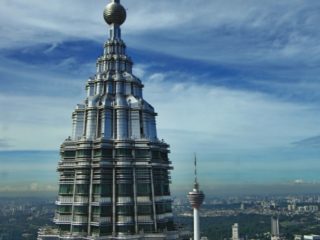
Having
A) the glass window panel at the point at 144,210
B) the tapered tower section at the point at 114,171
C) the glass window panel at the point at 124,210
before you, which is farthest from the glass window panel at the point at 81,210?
the glass window panel at the point at 144,210

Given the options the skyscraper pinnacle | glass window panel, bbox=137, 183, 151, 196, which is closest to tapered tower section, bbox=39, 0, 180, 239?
glass window panel, bbox=137, 183, 151, 196

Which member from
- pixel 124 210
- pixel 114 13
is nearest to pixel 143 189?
pixel 124 210

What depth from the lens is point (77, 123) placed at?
41281mm

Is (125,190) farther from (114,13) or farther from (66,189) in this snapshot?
(114,13)

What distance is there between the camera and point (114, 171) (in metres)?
38.5

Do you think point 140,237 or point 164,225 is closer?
point 140,237

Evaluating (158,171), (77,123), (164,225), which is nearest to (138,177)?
(158,171)

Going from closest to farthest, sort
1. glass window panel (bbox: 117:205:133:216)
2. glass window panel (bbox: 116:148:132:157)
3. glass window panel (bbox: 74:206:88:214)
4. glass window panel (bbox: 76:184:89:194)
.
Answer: glass window panel (bbox: 117:205:133:216), glass window panel (bbox: 74:206:88:214), glass window panel (bbox: 76:184:89:194), glass window panel (bbox: 116:148:132:157)

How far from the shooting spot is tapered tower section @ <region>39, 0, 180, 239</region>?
3738cm

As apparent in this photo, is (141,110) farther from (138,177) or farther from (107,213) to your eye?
(107,213)

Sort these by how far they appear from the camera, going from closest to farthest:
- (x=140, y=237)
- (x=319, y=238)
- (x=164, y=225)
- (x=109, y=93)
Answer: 1. (x=140, y=237)
2. (x=164, y=225)
3. (x=109, y=93)
4. (x=319, y=238)

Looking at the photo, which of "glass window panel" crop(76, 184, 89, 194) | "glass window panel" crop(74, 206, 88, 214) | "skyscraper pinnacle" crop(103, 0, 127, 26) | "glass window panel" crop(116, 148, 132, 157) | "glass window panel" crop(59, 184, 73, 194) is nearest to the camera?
"glass window panel" crop(74, 206, 88, 214)

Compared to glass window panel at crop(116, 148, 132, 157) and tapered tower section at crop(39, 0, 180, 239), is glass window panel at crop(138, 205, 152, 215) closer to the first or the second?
tapered tower section at crop(39, 0, 180, 239)

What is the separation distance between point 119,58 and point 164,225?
17552 millimetres
